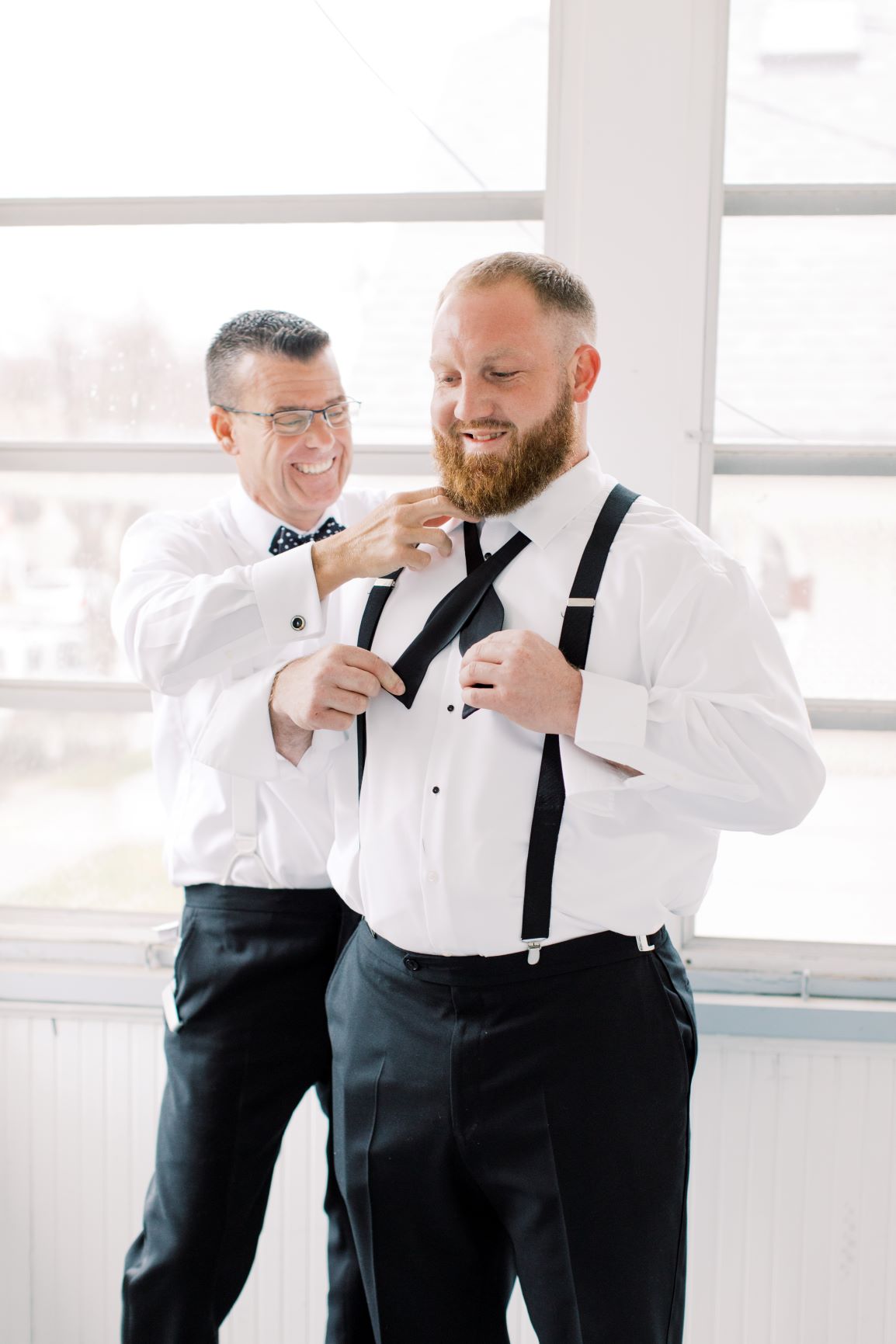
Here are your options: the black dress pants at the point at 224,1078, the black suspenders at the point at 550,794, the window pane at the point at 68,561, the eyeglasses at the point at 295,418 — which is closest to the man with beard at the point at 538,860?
the black suspenders at the point at 550,794

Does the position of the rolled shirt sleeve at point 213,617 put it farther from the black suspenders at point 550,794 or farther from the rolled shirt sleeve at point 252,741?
the black suspenders at point 550,794

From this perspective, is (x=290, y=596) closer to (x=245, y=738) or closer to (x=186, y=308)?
(x=245, y=738)

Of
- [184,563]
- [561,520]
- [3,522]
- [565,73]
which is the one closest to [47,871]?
[3,522]

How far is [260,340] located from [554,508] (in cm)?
66

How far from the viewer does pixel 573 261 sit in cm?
198

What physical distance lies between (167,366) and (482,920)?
1455mm

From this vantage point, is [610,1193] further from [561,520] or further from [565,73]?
[565,73]

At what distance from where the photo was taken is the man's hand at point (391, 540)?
1325 millimetres

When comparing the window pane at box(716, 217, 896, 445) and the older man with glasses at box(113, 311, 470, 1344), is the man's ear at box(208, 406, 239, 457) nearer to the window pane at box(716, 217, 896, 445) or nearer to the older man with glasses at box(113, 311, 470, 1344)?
the older man with glasses at box(113, 311, 470, 1344)

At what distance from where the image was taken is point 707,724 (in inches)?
46.4

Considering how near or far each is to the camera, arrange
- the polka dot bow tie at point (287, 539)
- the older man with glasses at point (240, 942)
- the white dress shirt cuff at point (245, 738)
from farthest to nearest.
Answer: the polka dot bow tie at point (287, 539), the older man with glasses at point (240, 942), the white dress shirt cuff at point (245, 738)

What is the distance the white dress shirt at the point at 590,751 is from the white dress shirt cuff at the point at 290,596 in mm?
88

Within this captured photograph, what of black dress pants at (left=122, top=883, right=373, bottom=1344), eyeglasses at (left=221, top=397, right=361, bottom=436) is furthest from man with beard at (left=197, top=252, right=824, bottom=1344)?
eyeglasses at (left=221, top=397, right=361, bottom=436)

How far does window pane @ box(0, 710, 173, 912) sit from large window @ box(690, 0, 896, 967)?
1193mm
